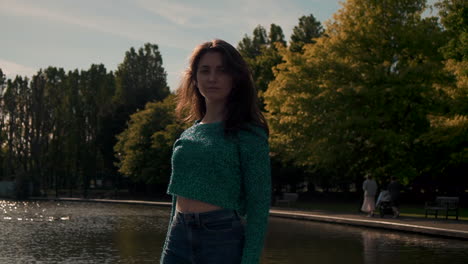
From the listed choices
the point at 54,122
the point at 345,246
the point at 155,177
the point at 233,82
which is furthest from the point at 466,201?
the point at 54,122

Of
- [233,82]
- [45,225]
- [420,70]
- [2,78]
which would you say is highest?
[2,78]

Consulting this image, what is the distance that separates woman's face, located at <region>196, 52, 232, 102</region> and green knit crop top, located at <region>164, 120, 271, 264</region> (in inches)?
5.8

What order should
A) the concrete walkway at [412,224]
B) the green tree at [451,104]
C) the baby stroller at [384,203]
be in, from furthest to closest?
the green tree at [451,104]
the baby stroller at [384,203]
the concrete walkway at [412,224]

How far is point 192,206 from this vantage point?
10.3 feet

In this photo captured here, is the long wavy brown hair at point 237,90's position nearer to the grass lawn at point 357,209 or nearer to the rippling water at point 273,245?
the rippling water at point 273,245

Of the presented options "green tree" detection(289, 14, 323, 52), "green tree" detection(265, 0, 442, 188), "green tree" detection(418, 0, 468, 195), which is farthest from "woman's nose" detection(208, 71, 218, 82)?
"green tree" detection(289, 14, 323, 52)

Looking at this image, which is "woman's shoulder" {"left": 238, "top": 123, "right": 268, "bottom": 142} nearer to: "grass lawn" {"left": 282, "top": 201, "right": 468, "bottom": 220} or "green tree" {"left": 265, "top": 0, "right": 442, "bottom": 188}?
"grass lawn" {"left": 282, "top": 201, "right": 468, "bottom": 220}

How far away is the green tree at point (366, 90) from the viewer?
102 feet

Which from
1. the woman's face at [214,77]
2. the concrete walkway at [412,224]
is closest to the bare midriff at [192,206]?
the woman's face at [214,77]

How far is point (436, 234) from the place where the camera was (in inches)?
734

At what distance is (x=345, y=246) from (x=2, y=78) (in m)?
72.7

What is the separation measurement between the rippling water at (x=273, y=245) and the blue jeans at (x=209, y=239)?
→ 391 inches

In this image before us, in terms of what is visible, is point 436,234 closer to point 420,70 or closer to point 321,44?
point 420,70

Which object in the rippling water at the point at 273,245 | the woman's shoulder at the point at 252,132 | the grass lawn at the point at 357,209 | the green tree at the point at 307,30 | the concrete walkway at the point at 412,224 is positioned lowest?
the rippling water at the point at 273,245
